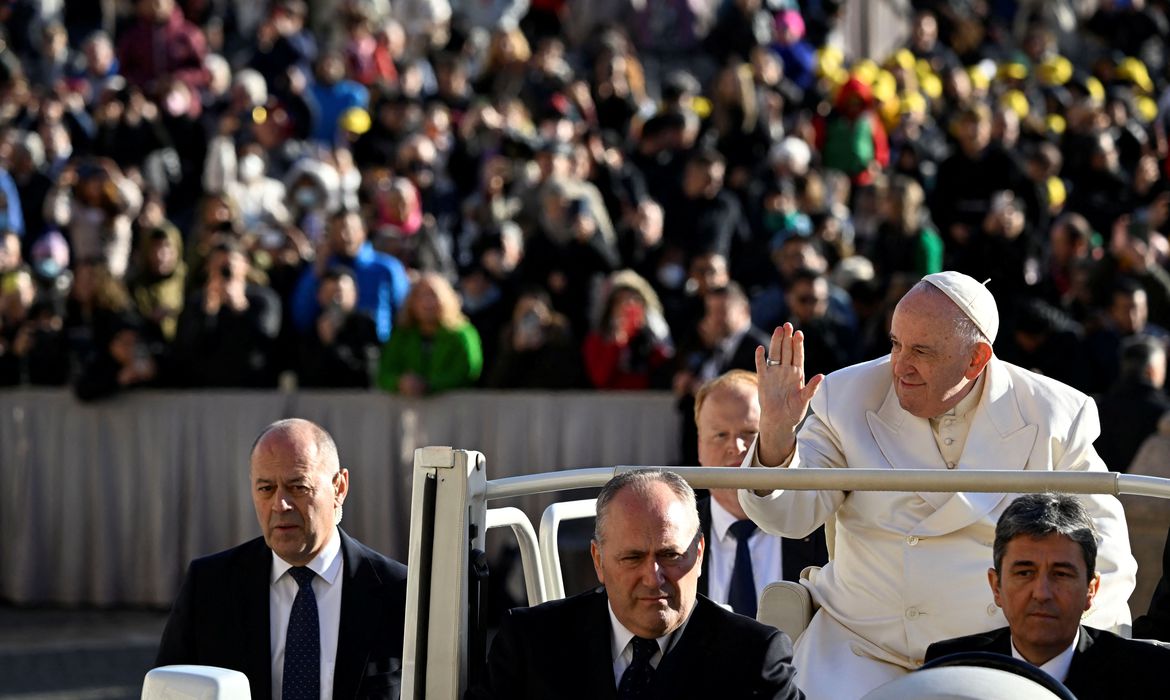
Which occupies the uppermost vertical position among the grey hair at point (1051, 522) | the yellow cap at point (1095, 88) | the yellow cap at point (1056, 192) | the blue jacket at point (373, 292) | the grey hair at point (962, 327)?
the yellow cap at point (1095, 88)

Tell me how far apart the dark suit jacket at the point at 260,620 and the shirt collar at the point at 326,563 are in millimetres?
23

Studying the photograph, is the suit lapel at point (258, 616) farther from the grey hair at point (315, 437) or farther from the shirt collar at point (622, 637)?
the shirt collar at point (622, 637)

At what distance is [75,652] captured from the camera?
12383 mm

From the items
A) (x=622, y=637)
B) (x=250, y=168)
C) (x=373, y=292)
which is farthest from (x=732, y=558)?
(x=250, y=168)

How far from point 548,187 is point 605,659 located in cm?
990

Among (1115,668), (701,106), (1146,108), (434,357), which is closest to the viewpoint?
(1115,668)

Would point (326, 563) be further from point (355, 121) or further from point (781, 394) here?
point (355, 121)

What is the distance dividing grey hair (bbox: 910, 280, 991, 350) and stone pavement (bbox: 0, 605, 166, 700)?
6.44 meters

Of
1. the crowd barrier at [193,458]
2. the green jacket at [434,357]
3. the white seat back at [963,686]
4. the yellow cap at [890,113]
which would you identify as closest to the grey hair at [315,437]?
the white seat back at [963,686]

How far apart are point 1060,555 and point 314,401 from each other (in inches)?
356

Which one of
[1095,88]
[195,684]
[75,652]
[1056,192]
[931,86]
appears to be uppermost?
[931,86]

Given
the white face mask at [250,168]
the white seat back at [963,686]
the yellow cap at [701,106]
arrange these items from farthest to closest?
the yellow cap at [701,106]
the white face mask at [250,168]
the white seat back at [963,686]

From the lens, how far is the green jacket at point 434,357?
12906 mm

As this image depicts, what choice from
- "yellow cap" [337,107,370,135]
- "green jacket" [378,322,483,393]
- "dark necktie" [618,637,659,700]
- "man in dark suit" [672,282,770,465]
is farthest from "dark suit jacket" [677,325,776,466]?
"yellow cap" [337,107,370,135]
